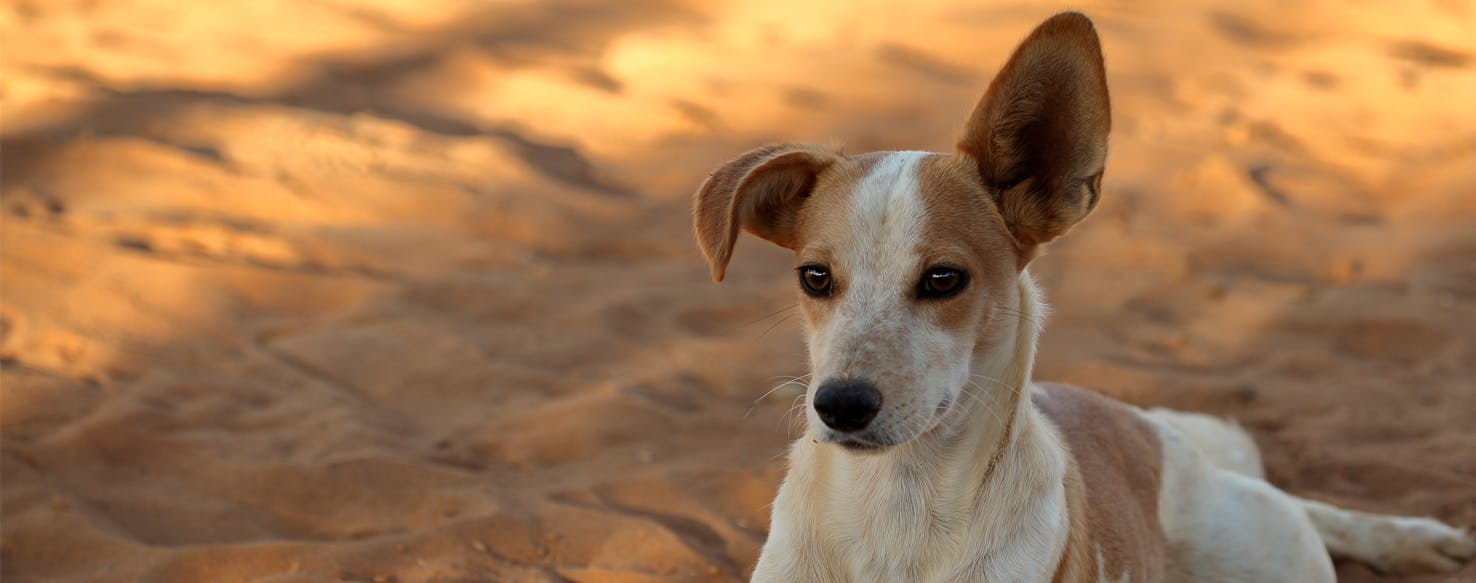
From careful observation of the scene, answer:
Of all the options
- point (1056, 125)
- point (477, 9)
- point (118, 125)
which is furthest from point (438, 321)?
point (477, 9)

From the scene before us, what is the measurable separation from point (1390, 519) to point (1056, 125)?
7.70 feet

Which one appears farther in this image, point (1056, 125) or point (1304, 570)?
point (1304, 570)

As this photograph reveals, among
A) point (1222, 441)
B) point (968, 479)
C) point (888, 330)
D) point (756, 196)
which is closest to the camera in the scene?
point (888, 330)

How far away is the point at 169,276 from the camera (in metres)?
6.52

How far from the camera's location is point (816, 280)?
11.1 feet

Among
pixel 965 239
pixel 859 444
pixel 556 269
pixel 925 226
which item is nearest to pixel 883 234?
pixel 925 226

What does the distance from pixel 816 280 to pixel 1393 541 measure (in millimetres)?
2582

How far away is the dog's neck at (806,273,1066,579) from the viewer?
3412 millimetres

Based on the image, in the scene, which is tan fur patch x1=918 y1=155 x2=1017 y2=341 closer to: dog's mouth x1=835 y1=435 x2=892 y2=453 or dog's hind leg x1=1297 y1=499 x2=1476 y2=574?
dog's mouth x1=835 y1=435 x2=892 y2=453

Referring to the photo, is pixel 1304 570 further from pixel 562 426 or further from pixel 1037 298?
pixel 562 426

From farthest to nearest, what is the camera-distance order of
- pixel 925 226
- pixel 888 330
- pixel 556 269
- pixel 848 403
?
pixel 556 269
pixel 925 226
pixel 888 330
pixel 848 403

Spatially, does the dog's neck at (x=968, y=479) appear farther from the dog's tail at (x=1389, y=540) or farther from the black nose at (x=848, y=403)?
the dog's tail at (x=1389, y=540)

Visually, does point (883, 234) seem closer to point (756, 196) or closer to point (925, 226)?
point (925, 226)

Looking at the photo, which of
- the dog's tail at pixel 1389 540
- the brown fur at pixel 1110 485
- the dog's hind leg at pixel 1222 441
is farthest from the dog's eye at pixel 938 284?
the dog's hind leg at pixel 1222 441
